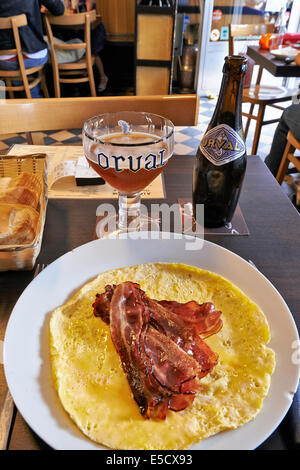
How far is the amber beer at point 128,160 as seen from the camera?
2.20 ft

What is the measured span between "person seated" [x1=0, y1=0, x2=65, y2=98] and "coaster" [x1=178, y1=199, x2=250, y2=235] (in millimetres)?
2742

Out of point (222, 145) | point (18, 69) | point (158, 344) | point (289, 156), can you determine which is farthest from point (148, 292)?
point (18, 69)

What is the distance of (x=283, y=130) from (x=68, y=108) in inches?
66.1

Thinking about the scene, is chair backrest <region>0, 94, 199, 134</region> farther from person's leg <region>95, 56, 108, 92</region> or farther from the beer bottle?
person's leg <region>95, 56, 108, 92</region>

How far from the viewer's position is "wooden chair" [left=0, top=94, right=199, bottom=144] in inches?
50.8

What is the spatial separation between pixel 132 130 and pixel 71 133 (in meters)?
2.69

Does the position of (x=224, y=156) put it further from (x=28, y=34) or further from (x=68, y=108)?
(x=28, y=34)

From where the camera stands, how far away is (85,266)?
63 cm

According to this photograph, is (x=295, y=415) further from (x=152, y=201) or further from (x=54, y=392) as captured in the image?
(x=152, y=201)

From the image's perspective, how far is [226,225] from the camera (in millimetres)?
796

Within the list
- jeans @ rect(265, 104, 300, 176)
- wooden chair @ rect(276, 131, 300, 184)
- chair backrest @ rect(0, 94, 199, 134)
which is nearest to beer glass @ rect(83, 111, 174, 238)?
chair backrest @ rect(0, 94, 199, 134)

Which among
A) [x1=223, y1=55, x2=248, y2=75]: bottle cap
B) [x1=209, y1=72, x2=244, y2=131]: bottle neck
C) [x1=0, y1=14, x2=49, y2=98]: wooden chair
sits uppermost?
[x1=223, y1=55, x2=248, y2=75]: bottle cap

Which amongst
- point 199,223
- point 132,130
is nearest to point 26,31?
point 132,130

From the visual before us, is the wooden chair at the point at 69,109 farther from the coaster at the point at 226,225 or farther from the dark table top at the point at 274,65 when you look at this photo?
the dark table top at the point at 274,65
